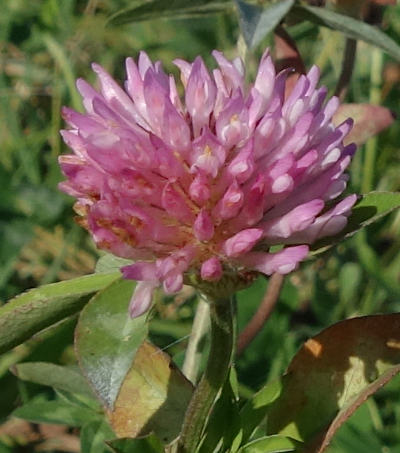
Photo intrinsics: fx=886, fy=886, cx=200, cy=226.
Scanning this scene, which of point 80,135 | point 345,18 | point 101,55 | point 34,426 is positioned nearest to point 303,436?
point 80,135

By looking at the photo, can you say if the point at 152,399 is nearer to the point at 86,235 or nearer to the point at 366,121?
the point at 366,121

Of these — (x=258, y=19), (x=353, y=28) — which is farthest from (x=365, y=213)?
(x=353, y=28)

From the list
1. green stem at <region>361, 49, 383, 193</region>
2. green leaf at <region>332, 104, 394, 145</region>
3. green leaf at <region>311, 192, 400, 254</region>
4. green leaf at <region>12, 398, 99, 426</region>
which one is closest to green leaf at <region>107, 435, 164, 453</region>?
green leaf at <region>311, 192, 400, 254</region>

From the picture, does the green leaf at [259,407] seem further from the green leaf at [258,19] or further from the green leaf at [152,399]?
the green leaf at [258,19]

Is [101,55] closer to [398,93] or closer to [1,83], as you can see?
[1,83]

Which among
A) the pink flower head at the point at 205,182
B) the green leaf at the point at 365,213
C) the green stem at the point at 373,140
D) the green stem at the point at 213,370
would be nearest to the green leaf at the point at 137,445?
the green stem at the point at 213,370

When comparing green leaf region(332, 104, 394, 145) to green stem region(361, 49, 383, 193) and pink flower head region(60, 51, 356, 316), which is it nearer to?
pink flower head region(60, 51, 356, 316)
